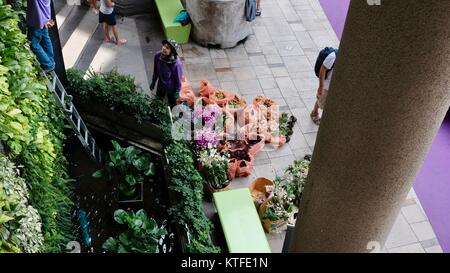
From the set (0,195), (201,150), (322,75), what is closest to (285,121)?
(322,75)

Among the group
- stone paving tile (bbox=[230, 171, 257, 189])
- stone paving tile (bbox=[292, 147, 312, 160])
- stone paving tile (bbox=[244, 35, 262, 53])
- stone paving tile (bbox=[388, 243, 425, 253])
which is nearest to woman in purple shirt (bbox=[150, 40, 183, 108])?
stone paving tile (bbox=[230, 171, 257, 189])

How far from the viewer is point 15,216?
3629 millimetres

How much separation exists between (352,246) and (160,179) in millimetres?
5594

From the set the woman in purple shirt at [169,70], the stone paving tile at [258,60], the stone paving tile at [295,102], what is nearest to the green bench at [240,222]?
the woman in purple shirt at [169,70]

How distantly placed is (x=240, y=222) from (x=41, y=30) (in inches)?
145

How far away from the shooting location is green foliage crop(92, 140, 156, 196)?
7.11 m

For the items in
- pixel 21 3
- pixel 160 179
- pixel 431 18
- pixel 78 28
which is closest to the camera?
pixel 431 18

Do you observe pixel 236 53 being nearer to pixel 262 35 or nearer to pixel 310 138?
pixel 262 35

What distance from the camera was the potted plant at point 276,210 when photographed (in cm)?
688

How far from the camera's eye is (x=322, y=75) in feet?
25.7

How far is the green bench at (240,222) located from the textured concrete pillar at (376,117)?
3.88 meters

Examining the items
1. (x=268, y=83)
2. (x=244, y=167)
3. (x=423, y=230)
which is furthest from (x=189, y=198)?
(x=268, y=83)

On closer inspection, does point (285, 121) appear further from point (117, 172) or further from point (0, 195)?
point (0, 195)
